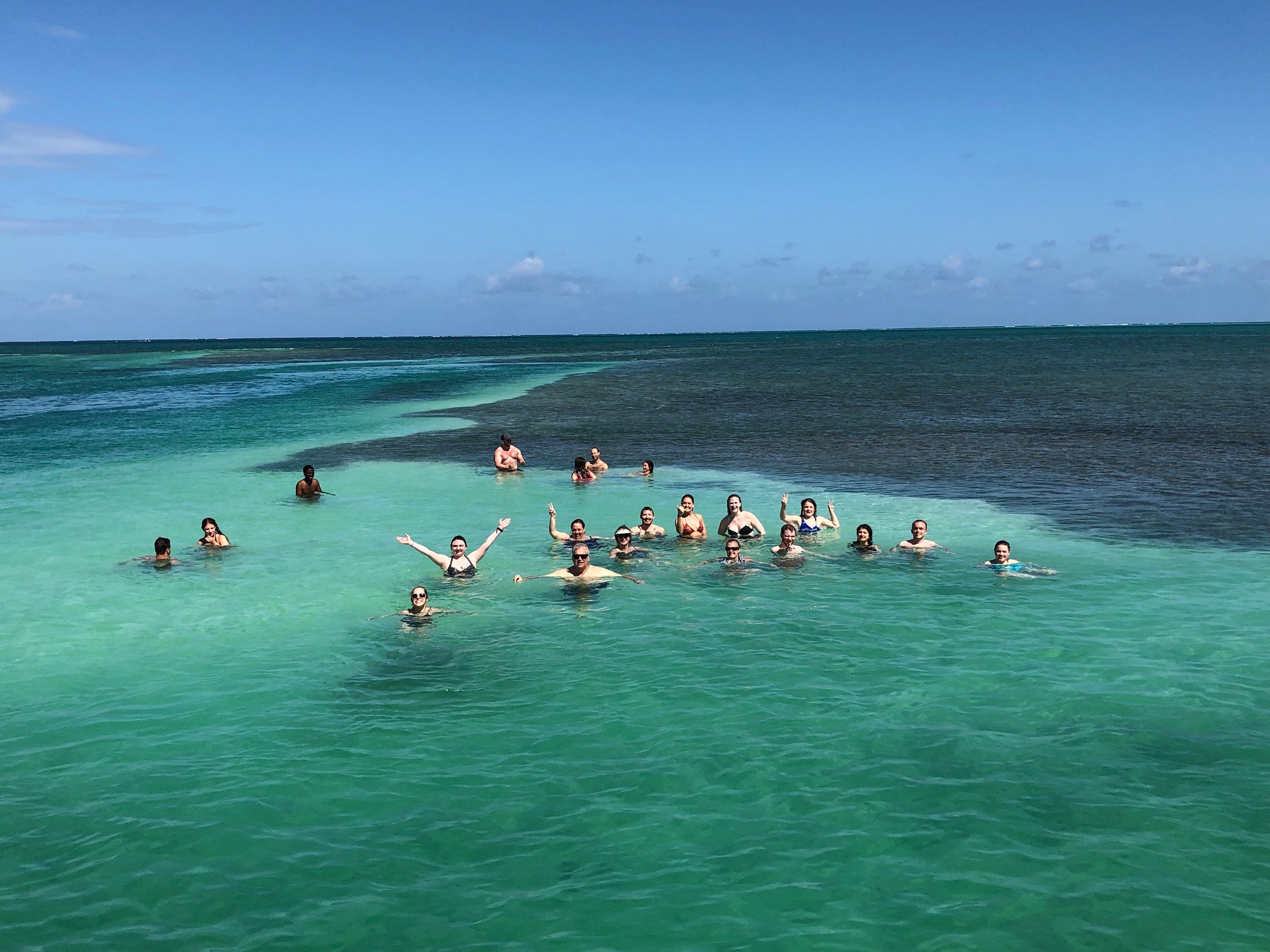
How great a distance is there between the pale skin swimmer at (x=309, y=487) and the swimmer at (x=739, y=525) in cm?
1291

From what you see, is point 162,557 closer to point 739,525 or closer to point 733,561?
point 733,561

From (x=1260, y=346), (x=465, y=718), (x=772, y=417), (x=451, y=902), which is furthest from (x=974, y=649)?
(x=1260, y=346)

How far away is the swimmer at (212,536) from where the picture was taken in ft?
75.6

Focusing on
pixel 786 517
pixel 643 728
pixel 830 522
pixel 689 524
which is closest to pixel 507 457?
pixel 689 524

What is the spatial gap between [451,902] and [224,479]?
90.5 feet

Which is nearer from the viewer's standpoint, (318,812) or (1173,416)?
(318,812)

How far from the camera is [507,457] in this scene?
111 feet

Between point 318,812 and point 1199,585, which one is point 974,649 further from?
point 318,812

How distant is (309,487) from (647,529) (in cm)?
1158

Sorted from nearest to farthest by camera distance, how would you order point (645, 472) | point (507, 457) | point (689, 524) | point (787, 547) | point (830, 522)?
point (787, 547)
point (689, 524)
point (830, 522)
point (645, 472)
point (507, 457)

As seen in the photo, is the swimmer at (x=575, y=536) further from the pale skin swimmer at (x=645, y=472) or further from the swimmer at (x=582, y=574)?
the pale skin swimmer at (x=645, y=472)

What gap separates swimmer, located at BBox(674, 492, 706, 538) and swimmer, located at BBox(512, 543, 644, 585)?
2825 millimetres

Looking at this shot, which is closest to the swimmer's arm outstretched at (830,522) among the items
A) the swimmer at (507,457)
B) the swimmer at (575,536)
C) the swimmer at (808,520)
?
the swimmer at (808,520)

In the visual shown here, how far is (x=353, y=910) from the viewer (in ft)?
30.8
